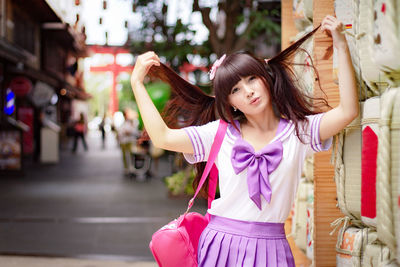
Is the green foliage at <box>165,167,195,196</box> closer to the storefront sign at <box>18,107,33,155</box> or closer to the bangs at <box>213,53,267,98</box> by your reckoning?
the bangs at <box>213,53,267,98</box>

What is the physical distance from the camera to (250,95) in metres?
2.32

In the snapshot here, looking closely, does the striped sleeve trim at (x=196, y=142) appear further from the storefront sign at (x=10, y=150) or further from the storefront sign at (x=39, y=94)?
the storefront sign at (x=39, y=94)

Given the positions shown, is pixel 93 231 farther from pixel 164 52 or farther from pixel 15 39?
pixel 15 39

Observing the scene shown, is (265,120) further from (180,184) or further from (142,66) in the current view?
(180,184)

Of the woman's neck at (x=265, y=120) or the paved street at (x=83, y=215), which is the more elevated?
the woman's neck at (x=265, y=120)

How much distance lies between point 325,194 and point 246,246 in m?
0.82

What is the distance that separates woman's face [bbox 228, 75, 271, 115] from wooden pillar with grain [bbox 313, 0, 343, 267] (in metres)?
0.60

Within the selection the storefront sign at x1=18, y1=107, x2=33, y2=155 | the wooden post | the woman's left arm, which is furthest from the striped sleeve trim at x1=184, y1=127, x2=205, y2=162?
the storefront sign at x1=18, y1=107, x2=33, y2=155

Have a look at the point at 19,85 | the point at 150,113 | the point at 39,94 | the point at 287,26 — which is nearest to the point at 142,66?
the point at 150,113

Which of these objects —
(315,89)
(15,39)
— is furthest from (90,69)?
(315,89)

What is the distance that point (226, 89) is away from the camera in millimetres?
2365

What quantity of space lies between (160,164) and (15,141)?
641 cm

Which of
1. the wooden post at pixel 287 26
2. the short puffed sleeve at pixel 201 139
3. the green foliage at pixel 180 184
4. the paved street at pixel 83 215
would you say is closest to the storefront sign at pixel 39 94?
the paved street at pixel 83 215

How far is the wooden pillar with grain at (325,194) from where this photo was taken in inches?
112
